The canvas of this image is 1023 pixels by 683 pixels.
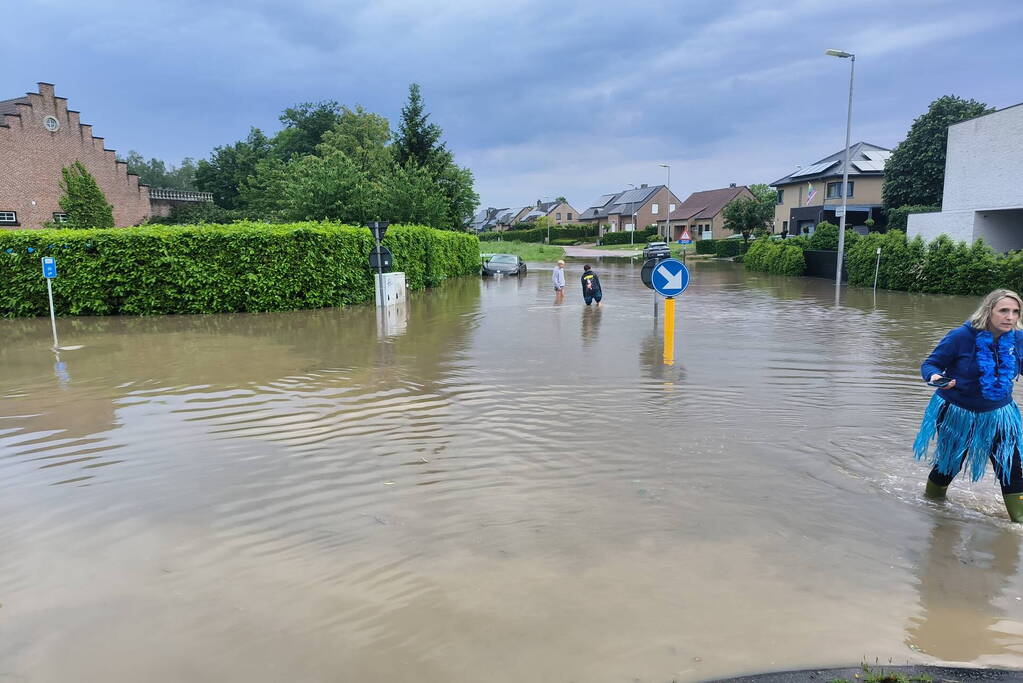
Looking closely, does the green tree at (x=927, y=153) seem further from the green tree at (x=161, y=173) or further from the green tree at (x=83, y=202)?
the green tree at (x=161, y=173)

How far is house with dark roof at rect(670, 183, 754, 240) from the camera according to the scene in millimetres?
86062

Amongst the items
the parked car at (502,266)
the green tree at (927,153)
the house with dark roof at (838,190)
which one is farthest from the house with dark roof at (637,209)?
the parked car at (502,266)

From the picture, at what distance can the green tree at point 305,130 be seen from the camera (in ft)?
261

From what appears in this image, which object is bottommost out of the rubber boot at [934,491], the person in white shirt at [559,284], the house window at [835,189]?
the rubber boot at [934,491]

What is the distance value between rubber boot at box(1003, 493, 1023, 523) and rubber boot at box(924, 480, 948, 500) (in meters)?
0.43

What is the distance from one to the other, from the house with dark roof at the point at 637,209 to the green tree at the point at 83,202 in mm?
69382

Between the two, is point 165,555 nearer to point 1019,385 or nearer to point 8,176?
point 1019,385

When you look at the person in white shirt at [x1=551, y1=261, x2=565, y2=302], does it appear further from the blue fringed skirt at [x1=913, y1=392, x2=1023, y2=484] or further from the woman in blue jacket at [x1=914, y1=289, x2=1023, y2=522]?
the woman in blue jacket at [x1=914, y1=289, x2=1023, y2=522]

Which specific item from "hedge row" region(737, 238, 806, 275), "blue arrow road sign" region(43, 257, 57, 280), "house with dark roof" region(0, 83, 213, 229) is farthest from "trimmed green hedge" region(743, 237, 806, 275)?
"house with dark roof" region(0, 83, 213, 229)

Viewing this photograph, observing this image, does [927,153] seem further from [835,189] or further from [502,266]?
[502,266]

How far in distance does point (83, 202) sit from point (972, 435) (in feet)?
151

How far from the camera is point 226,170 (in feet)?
260

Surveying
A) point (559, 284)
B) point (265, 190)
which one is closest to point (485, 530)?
point (559, 284)

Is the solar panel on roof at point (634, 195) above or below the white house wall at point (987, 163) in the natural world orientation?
above
